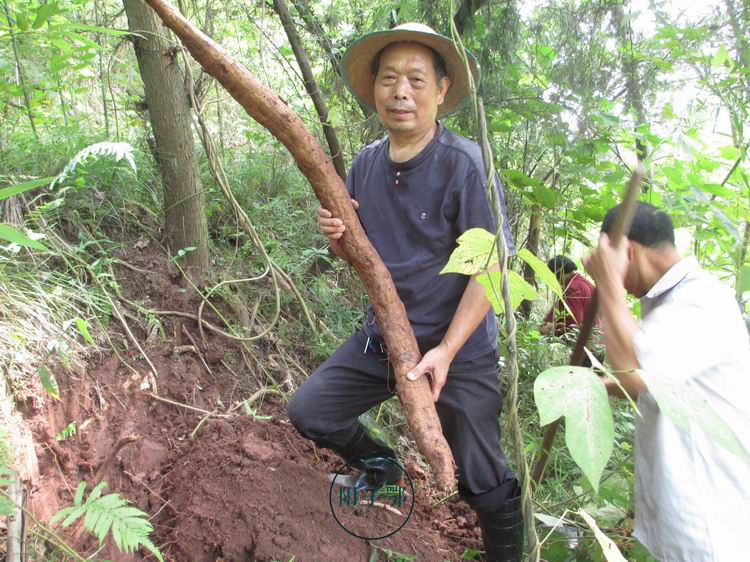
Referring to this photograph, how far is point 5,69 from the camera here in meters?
3.06

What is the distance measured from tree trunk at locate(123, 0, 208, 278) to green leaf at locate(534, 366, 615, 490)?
269cm

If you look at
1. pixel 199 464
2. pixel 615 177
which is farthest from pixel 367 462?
pixel 615 177

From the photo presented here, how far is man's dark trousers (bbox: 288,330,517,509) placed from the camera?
209 centimetres

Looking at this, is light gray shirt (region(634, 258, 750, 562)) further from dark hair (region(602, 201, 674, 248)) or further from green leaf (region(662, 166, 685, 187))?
green leaf (region(662, 166, 685, 187))

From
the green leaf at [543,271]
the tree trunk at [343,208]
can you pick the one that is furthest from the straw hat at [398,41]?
the green leaf at [543,271]

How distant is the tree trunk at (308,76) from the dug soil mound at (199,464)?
1.63 metres

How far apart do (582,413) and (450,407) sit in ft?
4.85

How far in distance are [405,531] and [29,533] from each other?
1515 mm

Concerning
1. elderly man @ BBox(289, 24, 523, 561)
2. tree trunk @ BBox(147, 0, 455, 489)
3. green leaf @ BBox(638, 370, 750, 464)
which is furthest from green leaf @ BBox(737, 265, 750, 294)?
green leaf @ BBox(638, 370, 750, 464)

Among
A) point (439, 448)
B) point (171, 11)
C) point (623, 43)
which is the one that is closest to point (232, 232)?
point (171, 11)

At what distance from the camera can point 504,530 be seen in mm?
Answer: 2123

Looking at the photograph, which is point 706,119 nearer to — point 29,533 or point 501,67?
point 501,67

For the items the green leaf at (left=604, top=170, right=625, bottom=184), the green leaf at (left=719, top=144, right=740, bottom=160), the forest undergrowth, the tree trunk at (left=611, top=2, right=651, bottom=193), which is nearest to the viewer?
the forest undergrowth

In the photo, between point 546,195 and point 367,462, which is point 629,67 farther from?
point 367,462
